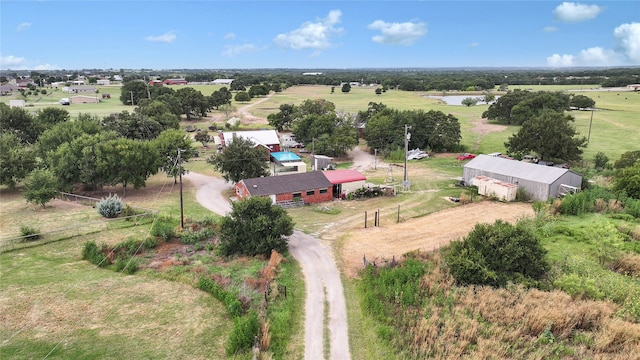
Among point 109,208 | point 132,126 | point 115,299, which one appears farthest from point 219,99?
point 115,299

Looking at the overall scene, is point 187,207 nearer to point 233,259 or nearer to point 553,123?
point 233,259

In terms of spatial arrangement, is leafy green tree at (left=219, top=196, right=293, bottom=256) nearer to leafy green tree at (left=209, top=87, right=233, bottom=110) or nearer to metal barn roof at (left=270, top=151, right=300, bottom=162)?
metal barn roof at (left=270, top=151, right=300, bottom=162)

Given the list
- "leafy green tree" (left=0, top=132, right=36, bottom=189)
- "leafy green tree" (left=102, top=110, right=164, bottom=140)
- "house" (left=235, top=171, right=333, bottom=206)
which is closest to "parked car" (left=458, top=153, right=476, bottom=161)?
"house" (left=235, top=171, right=333, bottom=206)

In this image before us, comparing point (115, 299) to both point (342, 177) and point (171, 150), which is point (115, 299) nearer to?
point (342, 177)

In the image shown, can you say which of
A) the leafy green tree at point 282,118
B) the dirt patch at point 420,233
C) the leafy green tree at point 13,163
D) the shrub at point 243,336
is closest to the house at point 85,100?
the leafy green tree at point 282,118

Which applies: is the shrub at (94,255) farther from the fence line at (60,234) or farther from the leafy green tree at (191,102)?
the leafy green tree at (191,102)

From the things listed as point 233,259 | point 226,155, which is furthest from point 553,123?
point 233,259
